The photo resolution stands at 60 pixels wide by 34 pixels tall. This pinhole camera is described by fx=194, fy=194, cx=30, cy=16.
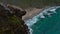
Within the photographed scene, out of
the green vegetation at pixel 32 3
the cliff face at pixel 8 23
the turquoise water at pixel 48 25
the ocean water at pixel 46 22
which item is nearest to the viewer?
the cliff face at pixel 8 23

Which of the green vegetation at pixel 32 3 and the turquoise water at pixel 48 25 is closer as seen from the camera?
the turquoise water at pixel 48 25

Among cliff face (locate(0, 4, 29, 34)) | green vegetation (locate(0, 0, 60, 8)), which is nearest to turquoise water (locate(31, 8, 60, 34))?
green vegetation (locate(0, 0, 60, 8))

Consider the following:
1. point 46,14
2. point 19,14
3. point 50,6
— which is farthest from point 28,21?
point 19,14

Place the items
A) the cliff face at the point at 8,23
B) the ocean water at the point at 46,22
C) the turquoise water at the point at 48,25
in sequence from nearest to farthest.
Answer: the cliff face at the point at 8,23, the turquoise water at the point at 48,25, the ocean water at the point at 46,22

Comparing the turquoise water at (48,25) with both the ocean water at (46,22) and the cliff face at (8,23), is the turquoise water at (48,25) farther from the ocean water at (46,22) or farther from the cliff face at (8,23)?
the cliff face at (8,23)

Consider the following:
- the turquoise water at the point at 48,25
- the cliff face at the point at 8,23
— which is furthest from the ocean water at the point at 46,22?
the cliff face at the point at 8,23

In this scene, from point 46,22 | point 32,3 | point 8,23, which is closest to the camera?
point 8,23

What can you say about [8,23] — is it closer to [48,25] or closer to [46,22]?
[48,25]

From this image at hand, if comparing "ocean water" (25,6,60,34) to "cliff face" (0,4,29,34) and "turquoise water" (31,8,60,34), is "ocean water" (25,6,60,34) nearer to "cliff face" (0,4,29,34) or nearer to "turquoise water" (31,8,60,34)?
"turquoise water" (31,8,60,34)

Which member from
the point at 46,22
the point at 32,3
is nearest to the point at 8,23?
the point at 46,22
